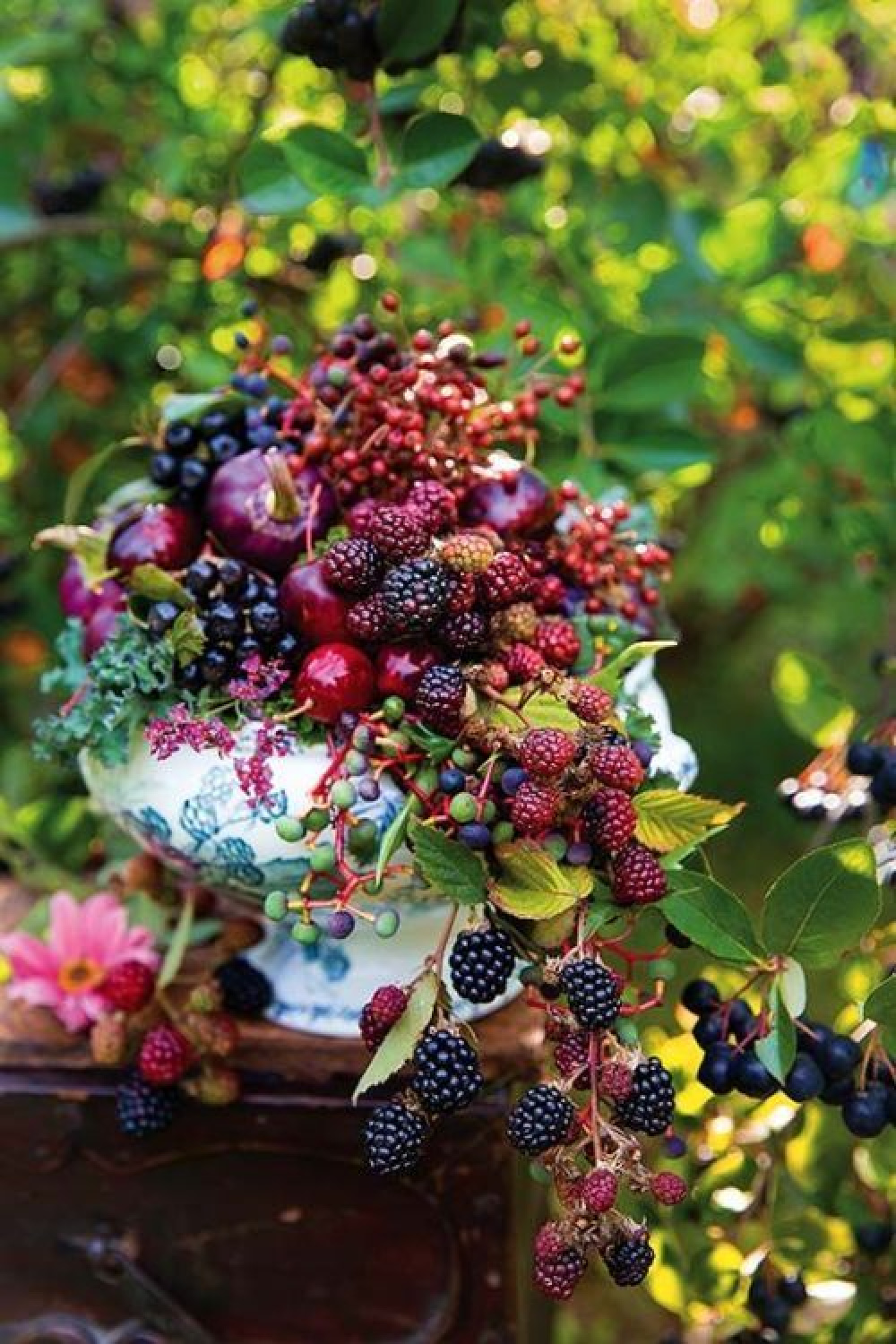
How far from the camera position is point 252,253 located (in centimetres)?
141

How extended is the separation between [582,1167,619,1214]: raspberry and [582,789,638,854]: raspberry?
0.46 feet

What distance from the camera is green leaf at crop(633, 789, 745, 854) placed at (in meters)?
0.63

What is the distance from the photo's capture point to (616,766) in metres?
0.60

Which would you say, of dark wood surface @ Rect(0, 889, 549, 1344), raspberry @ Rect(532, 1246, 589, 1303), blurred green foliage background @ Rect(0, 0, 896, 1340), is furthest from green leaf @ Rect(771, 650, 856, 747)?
raspberry @ Rect(532, 1246, 589, 1303)

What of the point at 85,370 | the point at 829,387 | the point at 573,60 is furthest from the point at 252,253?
the point at 829,387

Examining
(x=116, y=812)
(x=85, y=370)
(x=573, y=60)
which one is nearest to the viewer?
(x=116, y=812)

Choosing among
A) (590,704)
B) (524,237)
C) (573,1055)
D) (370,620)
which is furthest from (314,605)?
(524,237)

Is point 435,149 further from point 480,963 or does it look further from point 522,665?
point 480,963

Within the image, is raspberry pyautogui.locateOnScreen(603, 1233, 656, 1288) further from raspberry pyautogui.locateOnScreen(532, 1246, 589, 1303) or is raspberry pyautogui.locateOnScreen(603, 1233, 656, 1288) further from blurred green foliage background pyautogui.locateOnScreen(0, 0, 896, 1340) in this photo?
blurred green foliage background pyautogui.locateOnScreen(0, 0, 896, 1340)

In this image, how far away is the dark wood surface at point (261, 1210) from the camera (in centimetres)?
84

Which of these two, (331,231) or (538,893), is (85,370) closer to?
(331,231)

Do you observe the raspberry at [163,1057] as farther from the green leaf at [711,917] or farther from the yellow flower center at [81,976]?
the green leaf at [711,917]

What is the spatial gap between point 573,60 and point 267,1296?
0.97 meters

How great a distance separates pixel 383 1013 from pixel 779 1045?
187 mm
